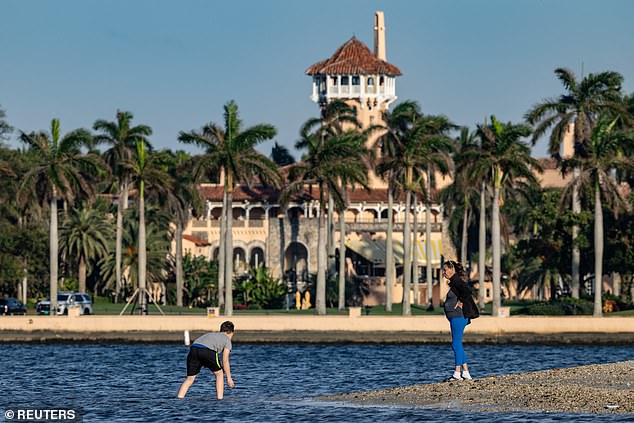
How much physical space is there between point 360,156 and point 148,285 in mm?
24005

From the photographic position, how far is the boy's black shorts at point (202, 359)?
101 ft

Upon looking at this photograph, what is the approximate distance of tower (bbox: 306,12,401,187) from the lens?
458ft

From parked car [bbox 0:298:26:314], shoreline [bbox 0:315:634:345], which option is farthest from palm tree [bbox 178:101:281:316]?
parked car [bbox 0:298:26:314]

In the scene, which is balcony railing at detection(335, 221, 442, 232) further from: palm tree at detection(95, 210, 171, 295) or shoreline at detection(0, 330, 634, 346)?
shoreline at detection(0, 330, 634, 346)

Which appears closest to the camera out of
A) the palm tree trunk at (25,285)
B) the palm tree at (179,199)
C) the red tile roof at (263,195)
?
the palm tree trunk at (25,285)

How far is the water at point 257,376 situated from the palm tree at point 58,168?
467 inches

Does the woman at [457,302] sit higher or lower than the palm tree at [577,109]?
lower

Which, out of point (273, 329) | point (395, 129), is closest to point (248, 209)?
point (395, 129)

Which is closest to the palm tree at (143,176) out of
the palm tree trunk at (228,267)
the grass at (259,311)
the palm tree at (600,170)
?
the grass at (259,311)

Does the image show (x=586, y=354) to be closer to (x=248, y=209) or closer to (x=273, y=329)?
(x=273, y=329)

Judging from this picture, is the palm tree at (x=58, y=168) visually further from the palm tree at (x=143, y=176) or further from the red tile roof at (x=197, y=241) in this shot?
the red tile roof at (x=197, y=241)

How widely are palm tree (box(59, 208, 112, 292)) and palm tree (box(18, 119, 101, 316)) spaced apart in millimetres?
22760

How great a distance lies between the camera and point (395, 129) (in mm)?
90625

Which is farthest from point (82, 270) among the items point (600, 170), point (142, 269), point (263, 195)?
point (600, 170)
